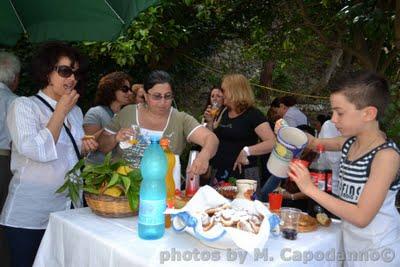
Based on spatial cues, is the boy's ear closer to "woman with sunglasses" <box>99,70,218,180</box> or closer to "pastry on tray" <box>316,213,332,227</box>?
"pastry on tray" <box>316,213,332,227</box>

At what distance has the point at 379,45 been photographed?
4914 mm

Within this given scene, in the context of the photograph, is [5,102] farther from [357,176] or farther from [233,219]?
[357,176]

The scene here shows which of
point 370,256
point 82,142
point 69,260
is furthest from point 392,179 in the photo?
point 82,142

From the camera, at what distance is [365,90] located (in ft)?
5.17

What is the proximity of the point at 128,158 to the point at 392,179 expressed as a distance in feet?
4.14

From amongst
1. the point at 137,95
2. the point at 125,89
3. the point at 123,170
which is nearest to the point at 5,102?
the point at 125,89

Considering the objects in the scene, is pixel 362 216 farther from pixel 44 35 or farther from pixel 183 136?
pixel 44 35

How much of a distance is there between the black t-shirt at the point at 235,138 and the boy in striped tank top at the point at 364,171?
1.62 m

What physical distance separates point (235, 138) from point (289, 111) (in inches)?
101

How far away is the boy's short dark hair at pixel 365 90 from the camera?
1.57 m

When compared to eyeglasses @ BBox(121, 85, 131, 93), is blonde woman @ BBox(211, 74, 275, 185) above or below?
below

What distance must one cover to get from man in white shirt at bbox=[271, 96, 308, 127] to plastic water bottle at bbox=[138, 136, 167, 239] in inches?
166

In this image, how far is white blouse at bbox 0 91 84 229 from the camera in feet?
6.23

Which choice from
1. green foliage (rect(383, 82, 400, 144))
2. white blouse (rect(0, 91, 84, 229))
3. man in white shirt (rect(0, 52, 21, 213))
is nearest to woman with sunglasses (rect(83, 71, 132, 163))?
man in white shirt (rect(0, 52, 21, 213))
